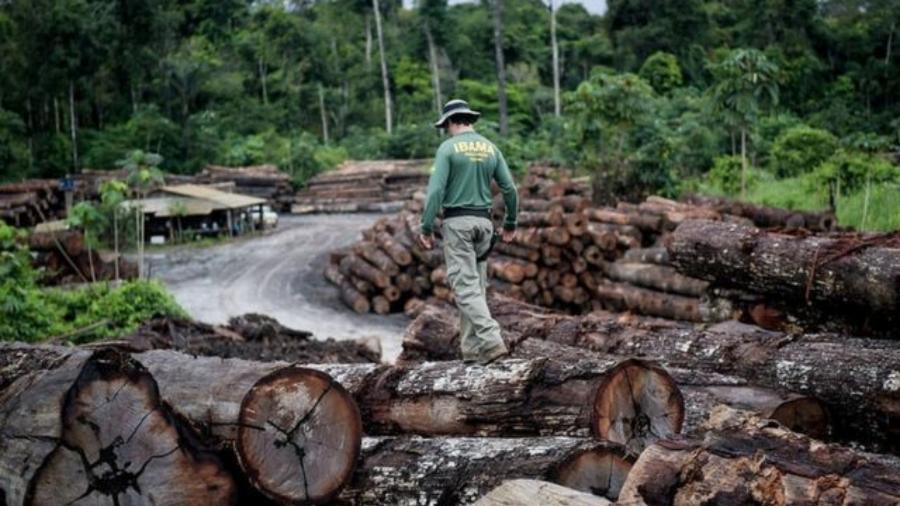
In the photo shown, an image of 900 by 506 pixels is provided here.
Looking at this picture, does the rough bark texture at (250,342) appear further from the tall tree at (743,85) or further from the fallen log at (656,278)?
the tall tree at (743,85)

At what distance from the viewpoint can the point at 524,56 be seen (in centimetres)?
5528

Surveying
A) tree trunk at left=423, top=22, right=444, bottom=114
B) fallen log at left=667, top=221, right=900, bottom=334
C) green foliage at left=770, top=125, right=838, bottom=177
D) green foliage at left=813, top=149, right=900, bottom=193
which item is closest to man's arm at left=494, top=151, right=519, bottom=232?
fallen log at left=667, top=221, right=900, bottom=334

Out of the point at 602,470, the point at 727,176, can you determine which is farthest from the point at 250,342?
the point at 727,176

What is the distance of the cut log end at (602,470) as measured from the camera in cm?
442

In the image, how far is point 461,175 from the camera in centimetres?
674

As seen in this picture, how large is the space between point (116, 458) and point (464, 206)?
313 centimetres

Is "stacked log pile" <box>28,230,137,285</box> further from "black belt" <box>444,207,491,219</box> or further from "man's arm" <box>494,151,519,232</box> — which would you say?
"black belt" <box>444,207,491,219</box>

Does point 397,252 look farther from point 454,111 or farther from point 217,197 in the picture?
point 217,197

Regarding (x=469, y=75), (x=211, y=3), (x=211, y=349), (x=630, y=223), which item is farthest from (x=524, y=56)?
(x=211, y=349)

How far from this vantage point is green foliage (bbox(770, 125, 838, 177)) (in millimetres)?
26703

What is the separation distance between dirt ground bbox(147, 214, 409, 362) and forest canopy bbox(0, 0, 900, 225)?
761 centimetres

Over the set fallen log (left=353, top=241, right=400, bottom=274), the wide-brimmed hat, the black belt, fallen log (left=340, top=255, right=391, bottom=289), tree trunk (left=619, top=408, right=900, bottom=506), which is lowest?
fallen log (left=340, top=255, right=391, bottom=289)

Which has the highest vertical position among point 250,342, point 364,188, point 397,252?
point 364,188

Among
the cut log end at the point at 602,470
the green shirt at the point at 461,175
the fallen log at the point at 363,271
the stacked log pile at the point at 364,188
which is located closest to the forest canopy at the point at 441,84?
the stacked log pile at the point at 364,188
